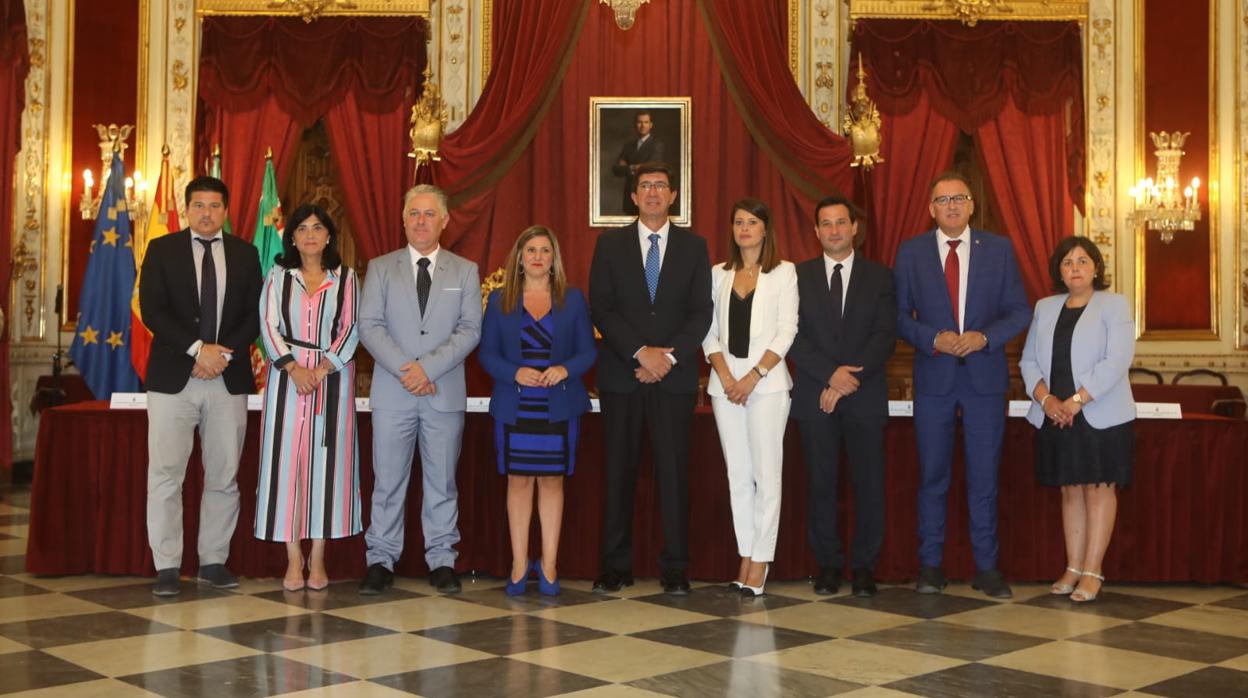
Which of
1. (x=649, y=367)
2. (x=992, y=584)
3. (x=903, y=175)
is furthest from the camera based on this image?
(x=903, y=175)

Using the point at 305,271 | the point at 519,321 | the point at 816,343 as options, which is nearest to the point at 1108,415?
the point at 816,343

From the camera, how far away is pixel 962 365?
4.79 m

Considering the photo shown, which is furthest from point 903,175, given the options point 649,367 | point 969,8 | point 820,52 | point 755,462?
point 649,367

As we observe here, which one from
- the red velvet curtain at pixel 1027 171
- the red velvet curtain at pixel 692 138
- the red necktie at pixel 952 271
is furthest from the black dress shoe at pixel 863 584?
the red velvet curtain at pixel 1027 171

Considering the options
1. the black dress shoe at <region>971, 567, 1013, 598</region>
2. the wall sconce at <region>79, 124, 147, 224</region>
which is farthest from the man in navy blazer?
the wall sconce at <region>79, 124, 147, 224</region>

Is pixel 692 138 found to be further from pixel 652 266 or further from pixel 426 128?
pixel 652 266

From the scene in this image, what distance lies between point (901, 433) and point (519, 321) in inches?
67.1

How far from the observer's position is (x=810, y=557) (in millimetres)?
5035

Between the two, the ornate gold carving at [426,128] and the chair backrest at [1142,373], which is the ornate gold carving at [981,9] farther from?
the ornate gold carving at [426,128]

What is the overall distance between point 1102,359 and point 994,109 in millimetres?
4606

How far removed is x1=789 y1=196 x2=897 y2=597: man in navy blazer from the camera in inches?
187

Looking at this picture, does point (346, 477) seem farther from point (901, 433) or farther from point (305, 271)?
point (901, 433)

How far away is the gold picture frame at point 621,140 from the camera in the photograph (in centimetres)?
893

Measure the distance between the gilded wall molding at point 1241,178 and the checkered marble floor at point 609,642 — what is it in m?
4.70
